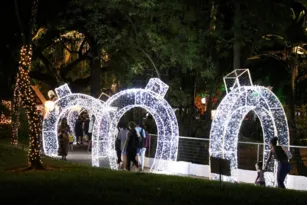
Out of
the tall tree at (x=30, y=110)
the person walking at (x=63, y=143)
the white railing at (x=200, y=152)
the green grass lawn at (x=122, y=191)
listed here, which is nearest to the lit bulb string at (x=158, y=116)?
the white railing at (x=200, y=152)

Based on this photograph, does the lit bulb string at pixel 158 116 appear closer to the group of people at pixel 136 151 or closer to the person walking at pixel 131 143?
the group of people at pixel 136 151

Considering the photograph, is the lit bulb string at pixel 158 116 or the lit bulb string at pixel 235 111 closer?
the lit bulb string at pixel 235 111

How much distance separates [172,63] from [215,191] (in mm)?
15930

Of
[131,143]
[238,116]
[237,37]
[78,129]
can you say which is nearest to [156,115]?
[131,143]

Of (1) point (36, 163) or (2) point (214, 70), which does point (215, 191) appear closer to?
(1) point (36, 163)

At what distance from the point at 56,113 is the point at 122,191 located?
15.3 metres

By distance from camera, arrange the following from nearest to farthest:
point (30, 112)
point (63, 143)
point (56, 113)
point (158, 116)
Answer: point (30, 112) → point (158, 116) → point (63, 143) → point (56, 113)

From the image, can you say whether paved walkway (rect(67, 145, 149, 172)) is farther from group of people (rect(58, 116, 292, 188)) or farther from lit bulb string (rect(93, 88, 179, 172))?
lit bulb string (rect(93, 88, 179, 172))

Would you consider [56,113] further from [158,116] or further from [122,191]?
[122,191]

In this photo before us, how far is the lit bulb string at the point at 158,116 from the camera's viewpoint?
20.0 m

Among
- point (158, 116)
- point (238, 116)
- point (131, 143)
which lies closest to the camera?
point (238, 116)

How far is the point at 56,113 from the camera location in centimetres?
2620

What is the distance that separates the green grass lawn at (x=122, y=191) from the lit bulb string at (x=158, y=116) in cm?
533

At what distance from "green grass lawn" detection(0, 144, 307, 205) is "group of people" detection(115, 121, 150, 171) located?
398cm
